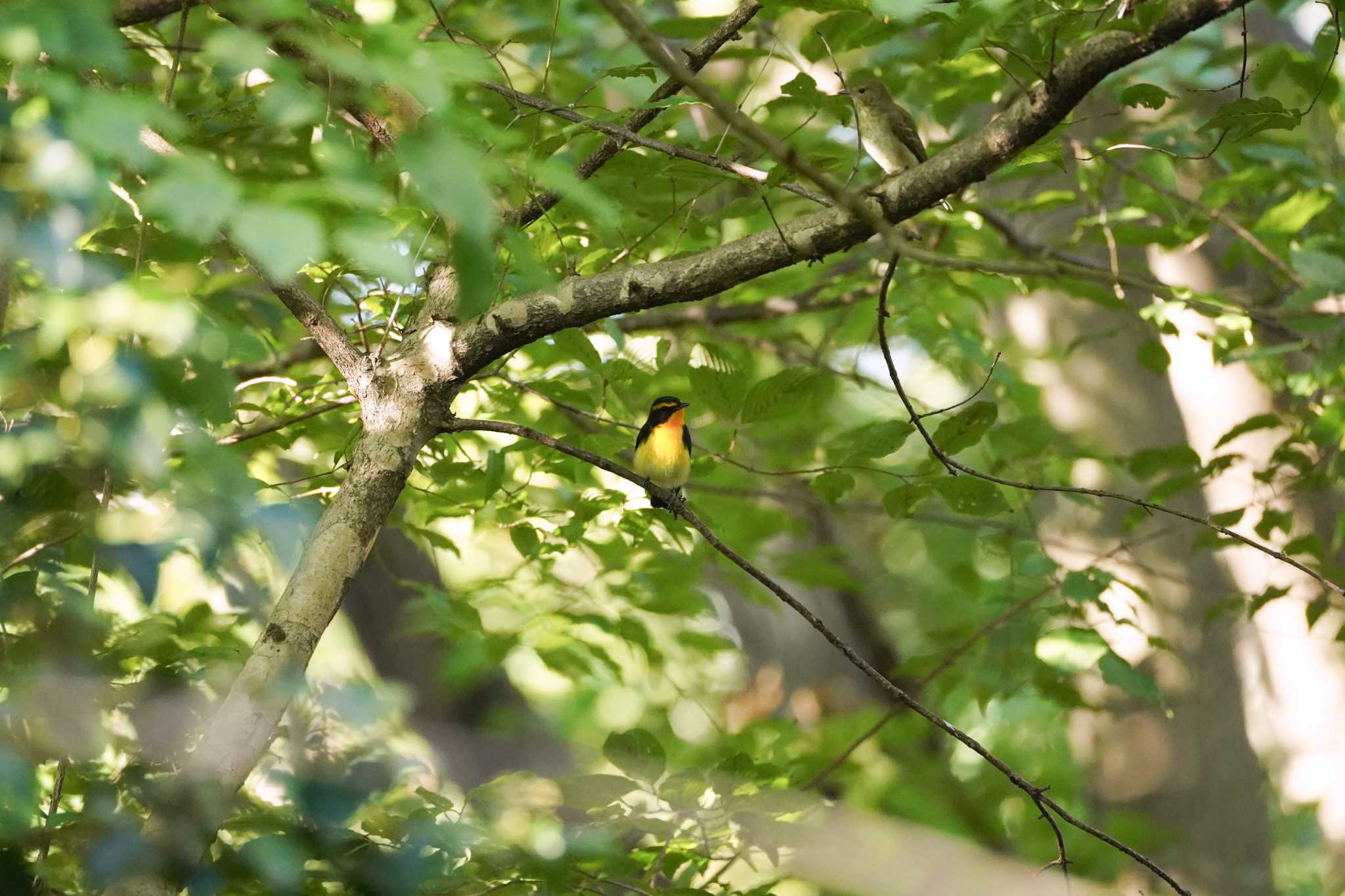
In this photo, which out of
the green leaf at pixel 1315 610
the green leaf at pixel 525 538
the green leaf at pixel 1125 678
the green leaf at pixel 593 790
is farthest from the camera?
the green leaf at pixel 1315 610

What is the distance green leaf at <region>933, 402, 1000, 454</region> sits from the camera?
8.75 ft

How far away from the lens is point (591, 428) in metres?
3.93

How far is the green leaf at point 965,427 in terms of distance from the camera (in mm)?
2666

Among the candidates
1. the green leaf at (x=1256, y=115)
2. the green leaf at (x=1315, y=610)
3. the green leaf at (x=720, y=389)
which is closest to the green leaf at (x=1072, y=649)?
the green leaf at (x=1315, y=610)

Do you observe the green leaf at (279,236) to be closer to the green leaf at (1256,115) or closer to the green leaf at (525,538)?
the green leaf at (1256,115)

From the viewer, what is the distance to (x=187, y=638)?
3.17m

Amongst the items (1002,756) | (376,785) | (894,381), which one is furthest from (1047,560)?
(1002,756)

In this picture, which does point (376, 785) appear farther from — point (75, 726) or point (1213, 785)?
point (1213, 785)

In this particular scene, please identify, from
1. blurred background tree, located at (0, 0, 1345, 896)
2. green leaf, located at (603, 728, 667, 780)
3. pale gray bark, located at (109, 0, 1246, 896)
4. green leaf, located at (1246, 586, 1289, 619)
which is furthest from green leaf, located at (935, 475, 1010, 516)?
green leaf, located at (1246, 586, 1289, 619)

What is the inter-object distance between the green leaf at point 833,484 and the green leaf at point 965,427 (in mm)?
266

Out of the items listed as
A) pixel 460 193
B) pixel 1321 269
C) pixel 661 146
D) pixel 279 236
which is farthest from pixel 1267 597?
pixel 279 236

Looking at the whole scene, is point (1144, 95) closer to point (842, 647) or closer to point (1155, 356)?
point (842, 647)

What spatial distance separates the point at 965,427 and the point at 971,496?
193 mm

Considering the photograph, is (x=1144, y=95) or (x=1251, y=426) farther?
(x=1251, y=426)
